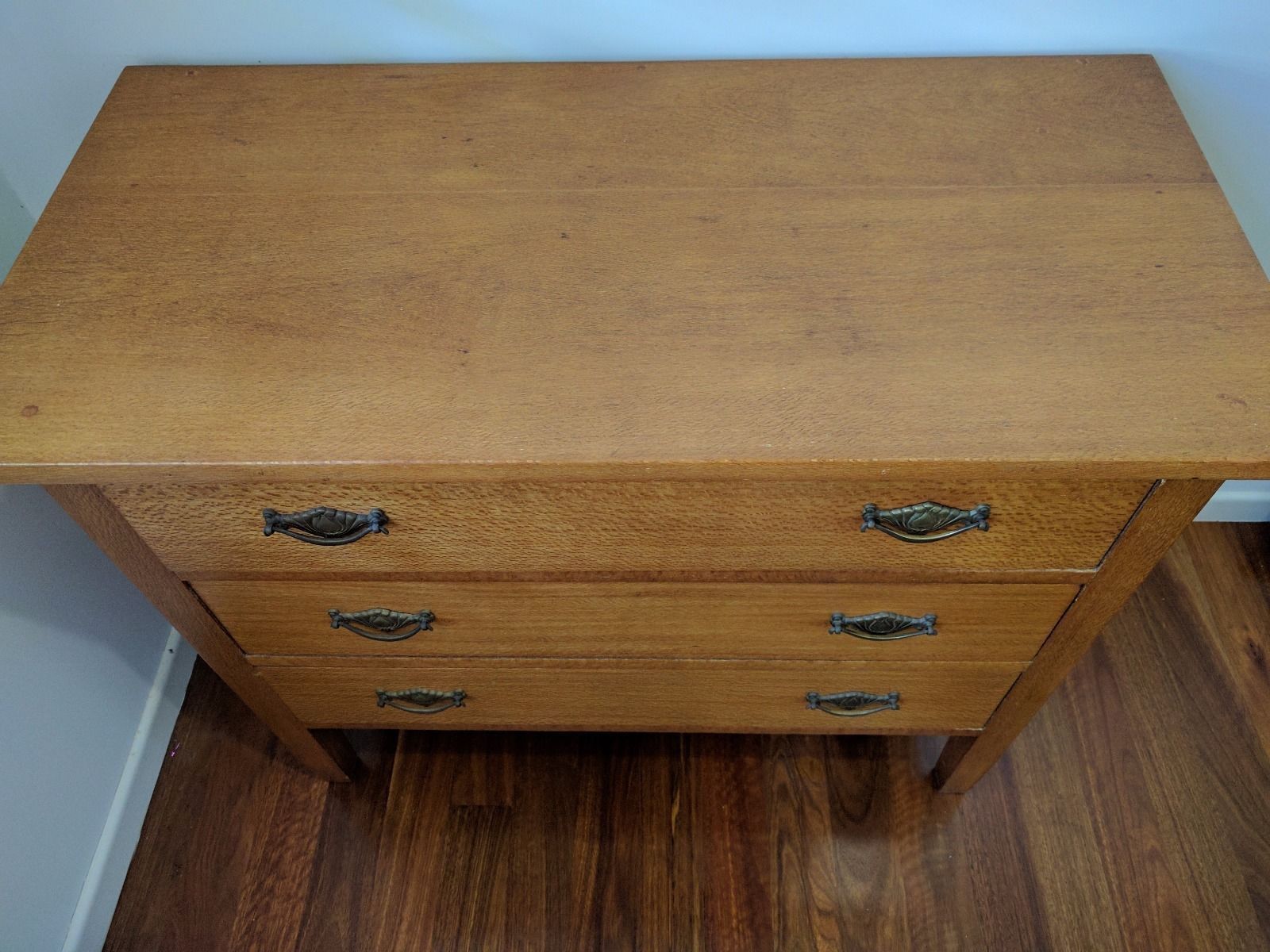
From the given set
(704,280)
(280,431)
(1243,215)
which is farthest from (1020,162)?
(280,431)

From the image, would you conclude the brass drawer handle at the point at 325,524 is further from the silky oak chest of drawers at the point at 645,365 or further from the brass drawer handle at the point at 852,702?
the brass drawer handle at the point at 852,702

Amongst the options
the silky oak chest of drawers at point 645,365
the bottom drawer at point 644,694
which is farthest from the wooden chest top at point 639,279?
the bottom drawer at point 644,694

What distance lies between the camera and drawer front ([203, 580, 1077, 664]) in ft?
2.69

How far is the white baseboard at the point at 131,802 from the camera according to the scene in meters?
1.12

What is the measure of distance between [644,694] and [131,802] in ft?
2.34

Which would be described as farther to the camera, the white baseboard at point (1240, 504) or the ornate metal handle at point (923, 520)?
the white baseboard at point (1240, 504)

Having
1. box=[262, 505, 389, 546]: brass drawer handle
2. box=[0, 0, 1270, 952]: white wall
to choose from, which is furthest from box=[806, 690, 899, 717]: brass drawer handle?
box=[0, 0, 1270, 952]: white wall

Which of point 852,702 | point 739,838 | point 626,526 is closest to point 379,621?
point 626,526

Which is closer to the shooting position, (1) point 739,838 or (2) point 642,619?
(2) point 642,619

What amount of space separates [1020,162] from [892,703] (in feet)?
1.78

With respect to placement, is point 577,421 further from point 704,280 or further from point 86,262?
point 86,262

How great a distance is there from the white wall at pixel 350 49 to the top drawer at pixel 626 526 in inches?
15.7

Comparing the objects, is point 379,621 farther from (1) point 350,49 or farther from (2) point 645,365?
(1) point 350,49

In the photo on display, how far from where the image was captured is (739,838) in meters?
1.19
